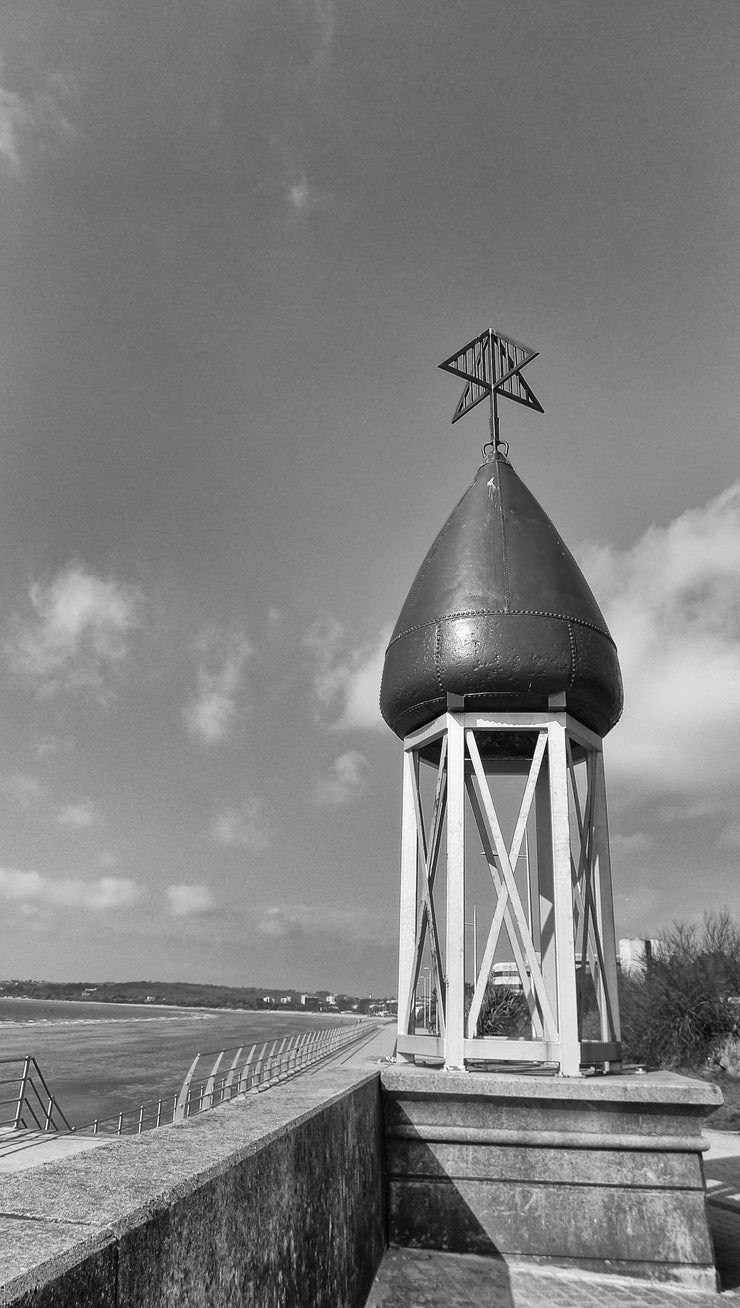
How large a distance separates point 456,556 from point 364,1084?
15.8 feet

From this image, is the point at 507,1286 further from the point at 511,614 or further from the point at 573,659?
the point at 511,614

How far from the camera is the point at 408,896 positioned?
Result: 8336 mm

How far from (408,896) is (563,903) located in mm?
1623

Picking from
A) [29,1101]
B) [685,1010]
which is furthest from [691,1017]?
[29,1101]

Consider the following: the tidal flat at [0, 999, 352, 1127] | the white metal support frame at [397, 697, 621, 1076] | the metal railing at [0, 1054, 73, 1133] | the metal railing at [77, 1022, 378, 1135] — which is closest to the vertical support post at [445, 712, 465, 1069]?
the white metal support frame at [397, 697, 621, 1076]

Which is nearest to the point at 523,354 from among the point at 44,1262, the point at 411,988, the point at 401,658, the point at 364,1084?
the point at 401,658

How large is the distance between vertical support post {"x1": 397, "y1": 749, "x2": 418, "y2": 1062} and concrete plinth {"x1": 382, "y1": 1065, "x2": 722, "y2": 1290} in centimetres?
144

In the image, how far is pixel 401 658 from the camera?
8.47m

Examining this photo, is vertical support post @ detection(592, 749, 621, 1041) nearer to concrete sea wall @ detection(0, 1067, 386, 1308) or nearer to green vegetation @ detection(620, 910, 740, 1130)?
concrete sea wall @ detection(0, 1067, 386, 1308)

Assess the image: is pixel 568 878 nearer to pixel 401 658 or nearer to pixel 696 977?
pixel 401 658

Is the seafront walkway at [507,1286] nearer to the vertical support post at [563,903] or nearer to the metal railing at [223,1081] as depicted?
the vertical support post at [563,903]

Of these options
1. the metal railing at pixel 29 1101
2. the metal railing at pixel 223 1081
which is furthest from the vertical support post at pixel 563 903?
the metal railing at pixel 29 1101

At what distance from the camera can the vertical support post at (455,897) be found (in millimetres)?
7250

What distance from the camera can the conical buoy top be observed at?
7855 mm
